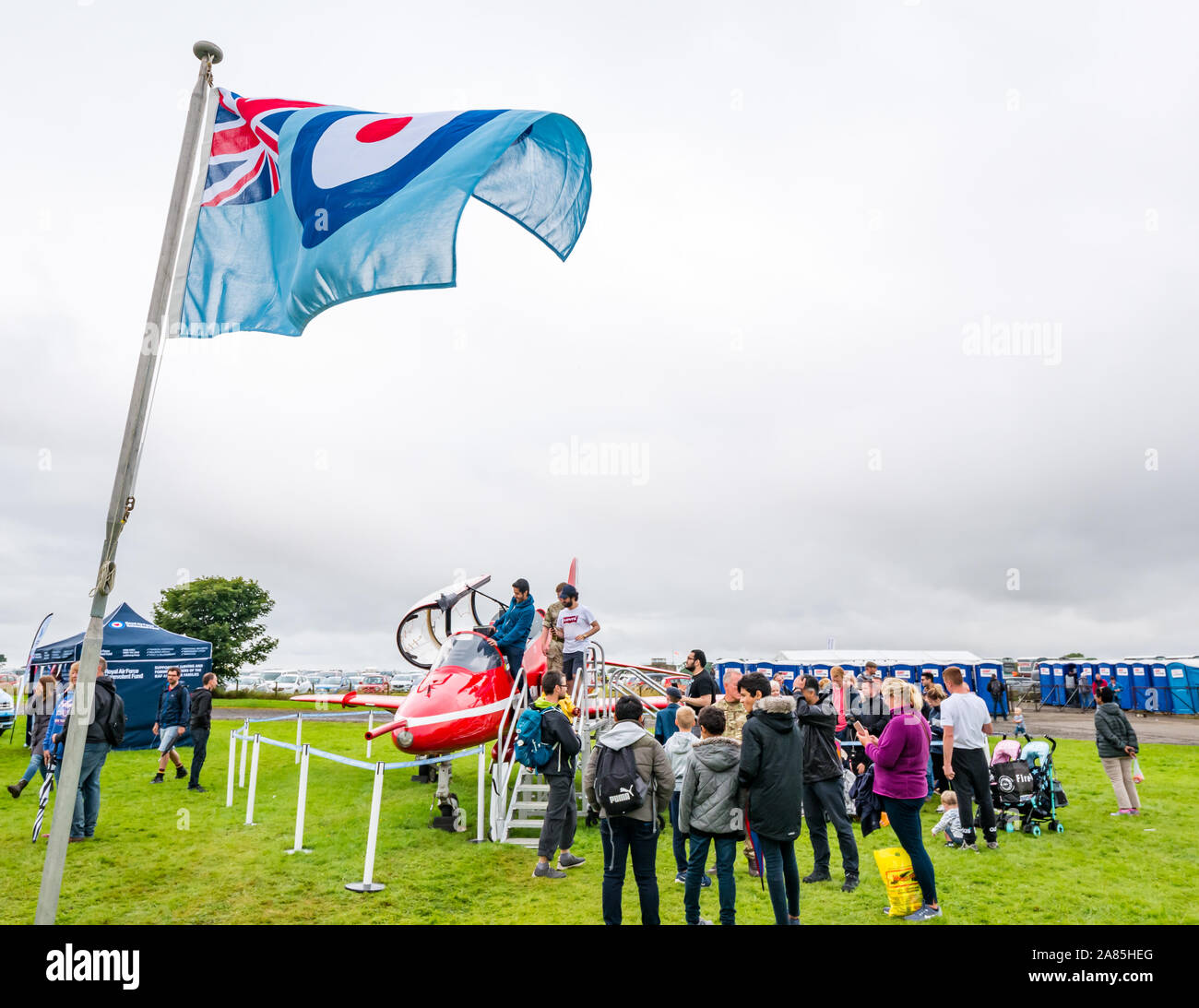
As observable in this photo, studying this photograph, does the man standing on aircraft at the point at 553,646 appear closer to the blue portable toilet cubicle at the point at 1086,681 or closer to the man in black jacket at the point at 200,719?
the man in black jacket at the point at 200,719

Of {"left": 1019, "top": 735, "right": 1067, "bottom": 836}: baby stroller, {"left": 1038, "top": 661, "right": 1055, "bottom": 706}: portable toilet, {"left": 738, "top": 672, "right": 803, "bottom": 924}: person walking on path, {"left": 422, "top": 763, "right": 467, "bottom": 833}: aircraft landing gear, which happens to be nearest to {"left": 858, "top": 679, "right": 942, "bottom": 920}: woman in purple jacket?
{"left": 738, "top": 672, "right": 803, "bottom": 924}: person walking on path

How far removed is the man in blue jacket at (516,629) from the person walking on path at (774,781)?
19.7 ft

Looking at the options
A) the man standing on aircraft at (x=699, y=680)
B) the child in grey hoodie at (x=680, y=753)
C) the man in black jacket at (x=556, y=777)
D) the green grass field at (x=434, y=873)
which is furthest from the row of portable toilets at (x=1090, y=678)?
the child in grey hoodie at (x=680, y=753)

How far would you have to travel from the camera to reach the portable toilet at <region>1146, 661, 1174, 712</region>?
31016 millimetres

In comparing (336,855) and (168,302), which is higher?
(168,302)

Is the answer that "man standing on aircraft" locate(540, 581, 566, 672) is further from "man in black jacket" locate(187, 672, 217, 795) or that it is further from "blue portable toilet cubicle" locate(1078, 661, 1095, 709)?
"blue portable toilet cubicle" locate(1078, 661, 1095, 709)

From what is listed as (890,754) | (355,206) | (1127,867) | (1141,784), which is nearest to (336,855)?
(890,754)

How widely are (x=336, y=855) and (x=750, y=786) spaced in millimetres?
5325

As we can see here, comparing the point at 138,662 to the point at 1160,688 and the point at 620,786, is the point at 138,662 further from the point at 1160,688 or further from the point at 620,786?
the point at 1160,688

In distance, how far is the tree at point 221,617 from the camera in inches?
1937

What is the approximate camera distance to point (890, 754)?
6.33 meters

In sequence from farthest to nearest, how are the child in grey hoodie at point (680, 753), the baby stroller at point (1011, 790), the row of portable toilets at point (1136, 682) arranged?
the row of portable toilets at point (1136, 682) → the baby stroller at point (1011, 790) → the child in grey hoodie at point (680, 753)

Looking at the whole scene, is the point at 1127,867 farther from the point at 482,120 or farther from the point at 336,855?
the point at 482,120

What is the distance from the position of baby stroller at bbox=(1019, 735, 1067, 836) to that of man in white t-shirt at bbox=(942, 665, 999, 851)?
1268mm
